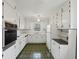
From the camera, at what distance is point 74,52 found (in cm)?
283

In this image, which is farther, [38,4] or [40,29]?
[40,29]

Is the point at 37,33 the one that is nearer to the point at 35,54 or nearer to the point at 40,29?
the point at 40,29

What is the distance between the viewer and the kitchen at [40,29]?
2.12m

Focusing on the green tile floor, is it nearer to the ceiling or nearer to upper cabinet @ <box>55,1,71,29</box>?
upper cabinet @ <box>55,1,71,29</box>

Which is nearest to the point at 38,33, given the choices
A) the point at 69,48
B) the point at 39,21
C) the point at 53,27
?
the point at 39,21

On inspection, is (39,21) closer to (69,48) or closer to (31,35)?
(31,35)

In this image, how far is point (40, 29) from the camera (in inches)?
366

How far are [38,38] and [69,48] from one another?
5789mm

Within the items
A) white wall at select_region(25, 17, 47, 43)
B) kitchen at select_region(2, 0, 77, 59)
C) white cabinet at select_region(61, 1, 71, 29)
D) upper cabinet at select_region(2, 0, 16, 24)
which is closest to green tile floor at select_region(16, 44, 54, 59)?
kitchen at select_region(2, 0, 77, 59)

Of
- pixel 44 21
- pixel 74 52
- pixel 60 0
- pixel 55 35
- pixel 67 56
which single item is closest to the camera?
pixel 74 52

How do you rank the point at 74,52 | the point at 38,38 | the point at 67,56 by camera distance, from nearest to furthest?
Result: the point at 74,52 → the point at 67,56 → the point at 38,38

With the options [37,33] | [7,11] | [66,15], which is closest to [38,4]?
[66,15]

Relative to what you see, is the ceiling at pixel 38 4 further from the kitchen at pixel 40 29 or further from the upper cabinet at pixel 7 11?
the upper cabinet at pixel 7 11

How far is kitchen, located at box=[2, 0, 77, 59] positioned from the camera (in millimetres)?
2121
